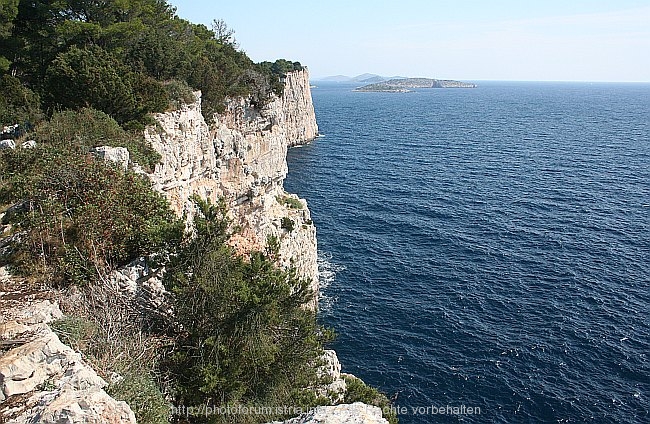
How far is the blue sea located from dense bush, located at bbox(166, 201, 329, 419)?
15378mm

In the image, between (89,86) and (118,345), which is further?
(89,86)

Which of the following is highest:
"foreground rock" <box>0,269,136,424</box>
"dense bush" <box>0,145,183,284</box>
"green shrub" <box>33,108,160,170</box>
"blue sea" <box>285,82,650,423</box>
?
"green shrub" <box>33,108,160,170</box>

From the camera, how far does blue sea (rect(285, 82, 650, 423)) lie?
2898 centimetres

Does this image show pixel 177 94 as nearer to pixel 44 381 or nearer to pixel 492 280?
pixel 44 381

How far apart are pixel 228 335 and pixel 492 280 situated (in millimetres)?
32281

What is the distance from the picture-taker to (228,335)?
531 inches

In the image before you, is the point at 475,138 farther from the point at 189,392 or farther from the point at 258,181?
the point at 189,392

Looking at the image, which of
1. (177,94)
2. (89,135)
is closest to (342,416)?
(89,135)

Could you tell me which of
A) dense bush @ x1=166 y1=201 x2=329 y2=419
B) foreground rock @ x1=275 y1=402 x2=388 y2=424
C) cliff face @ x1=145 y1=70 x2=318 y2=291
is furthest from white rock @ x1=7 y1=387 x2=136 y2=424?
cliff face @ x1=145 y1=70 x2=318 y2=291

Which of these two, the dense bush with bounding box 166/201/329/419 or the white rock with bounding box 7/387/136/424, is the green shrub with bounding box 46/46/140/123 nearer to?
the dense bush with bounding box 166/201/329/419

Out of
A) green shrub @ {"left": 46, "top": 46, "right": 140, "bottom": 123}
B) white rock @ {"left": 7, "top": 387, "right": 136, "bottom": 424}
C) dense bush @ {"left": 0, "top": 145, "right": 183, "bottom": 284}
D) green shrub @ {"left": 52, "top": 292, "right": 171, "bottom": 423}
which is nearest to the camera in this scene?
white rock @ {"left": 7, "top": 387, "right": 136, "bottom": 424}

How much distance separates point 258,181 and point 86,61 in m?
14.7

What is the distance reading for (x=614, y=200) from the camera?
5844cm

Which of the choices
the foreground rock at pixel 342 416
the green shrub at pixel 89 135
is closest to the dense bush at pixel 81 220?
the green shrub at pixel 89 135
